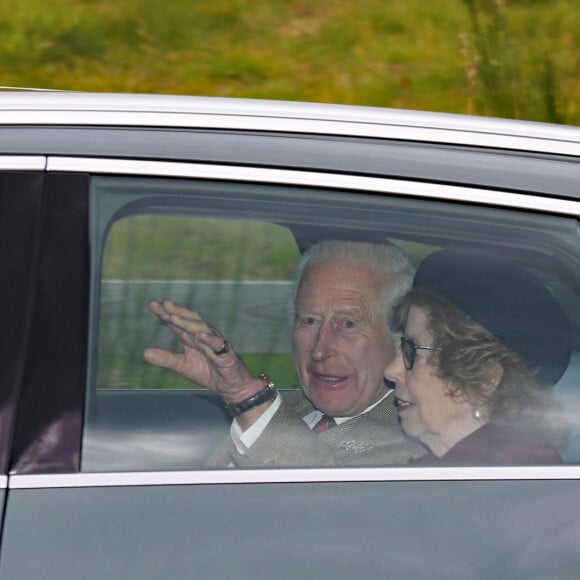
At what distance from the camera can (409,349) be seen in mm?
2072

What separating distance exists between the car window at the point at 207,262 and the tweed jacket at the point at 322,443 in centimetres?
2

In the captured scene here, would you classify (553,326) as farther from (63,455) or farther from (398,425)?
(63,455)

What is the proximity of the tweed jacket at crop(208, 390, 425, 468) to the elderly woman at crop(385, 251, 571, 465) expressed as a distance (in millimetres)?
38

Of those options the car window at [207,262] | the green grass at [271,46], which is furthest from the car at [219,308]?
the green grass at [271,46]

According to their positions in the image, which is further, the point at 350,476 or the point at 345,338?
the point at 345,338

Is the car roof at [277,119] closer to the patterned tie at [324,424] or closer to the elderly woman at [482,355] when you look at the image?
the elderly woman at [482,355]

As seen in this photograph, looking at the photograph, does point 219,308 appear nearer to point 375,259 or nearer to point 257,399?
point 257,399

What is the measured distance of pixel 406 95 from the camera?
1098 cm

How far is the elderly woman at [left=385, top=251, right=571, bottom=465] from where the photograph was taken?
200 cm

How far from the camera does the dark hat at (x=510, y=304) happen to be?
2.00 m

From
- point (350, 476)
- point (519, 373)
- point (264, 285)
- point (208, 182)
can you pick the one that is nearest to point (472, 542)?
point (350, 476)

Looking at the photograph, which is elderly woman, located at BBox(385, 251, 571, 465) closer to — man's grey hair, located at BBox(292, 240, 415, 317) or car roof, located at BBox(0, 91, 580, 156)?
man's grey hair, located at BBox(292, 240, 415, 317)

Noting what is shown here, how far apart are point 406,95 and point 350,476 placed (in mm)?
9420

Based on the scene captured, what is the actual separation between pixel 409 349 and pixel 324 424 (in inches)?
8.2
